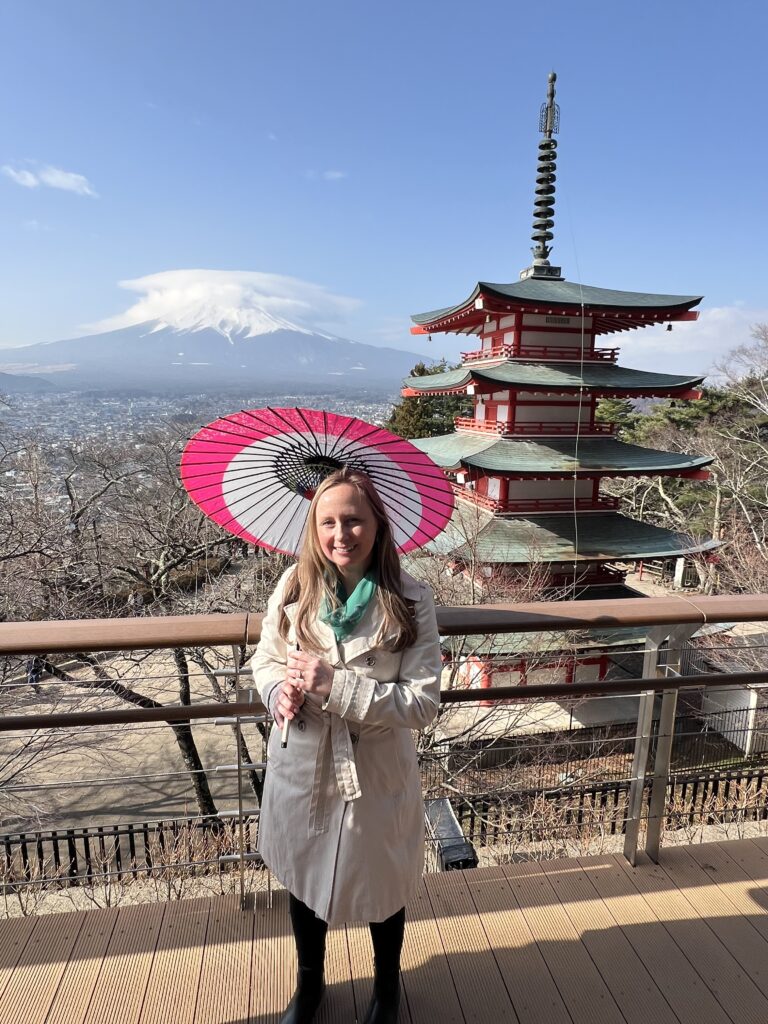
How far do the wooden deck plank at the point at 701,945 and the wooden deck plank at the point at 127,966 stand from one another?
65.4 inches

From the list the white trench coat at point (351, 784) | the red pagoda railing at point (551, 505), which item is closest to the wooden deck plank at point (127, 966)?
the white trench coat at point (351, 784)

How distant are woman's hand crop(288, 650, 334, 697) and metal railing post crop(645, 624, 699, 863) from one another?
1.29 meters

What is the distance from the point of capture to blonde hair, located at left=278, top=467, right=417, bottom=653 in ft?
4.28

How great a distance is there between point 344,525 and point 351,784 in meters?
0.59

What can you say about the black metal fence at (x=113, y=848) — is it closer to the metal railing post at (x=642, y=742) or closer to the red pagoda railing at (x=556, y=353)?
the metal railing post at (x=642, y=742)

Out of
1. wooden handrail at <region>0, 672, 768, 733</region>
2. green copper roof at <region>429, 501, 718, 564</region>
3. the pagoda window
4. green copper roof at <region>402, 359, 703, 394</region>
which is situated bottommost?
green copper roof at <region>429, 501, 718, 564</region>

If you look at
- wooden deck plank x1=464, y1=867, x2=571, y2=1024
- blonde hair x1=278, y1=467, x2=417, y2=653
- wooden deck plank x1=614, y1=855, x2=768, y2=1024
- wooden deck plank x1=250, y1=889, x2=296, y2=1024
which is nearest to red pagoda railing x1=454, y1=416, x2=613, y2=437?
wooden deck plank x1=614, y1=855, x2=768, y2=1024

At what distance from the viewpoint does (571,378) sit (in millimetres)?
10102

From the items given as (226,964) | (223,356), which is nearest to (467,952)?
(226,964)

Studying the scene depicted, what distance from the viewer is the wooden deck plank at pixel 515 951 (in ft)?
5.28

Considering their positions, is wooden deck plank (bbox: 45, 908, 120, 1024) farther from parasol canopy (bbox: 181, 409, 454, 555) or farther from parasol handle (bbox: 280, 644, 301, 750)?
parasol canopy (bbox: 181, 409, 454, 555)

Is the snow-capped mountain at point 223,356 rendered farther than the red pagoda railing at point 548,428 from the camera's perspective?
Yes

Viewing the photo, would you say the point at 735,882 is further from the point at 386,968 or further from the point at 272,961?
the point at 272,961

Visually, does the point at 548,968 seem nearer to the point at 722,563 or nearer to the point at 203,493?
the point at 203,493
